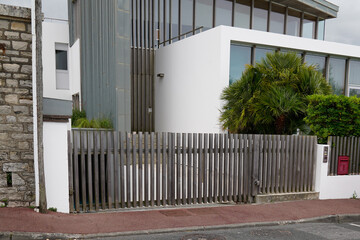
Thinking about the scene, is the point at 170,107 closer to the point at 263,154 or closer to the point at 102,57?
the point at 102,57

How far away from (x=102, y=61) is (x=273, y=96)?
7079 millimetres

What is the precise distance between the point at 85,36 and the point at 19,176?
1139cm

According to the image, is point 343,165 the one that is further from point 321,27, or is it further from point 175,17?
point 321,27

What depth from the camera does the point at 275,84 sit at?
9703 mm

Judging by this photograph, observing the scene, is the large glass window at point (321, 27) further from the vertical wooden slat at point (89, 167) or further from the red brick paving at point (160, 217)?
the vertical wooden slat at point (89, 167)

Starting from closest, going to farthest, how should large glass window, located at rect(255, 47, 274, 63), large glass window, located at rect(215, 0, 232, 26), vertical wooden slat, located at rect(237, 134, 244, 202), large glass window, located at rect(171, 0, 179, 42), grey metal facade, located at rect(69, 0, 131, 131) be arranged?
vertical wooden slat, located at rect(237, 134, 244, 202), grey metal facade, located at rect(69, 0, 131, 131), large glass window, located at rect(255, 47, 274, 63), large glass window, located at rect(171, 0, 179, 42), large glass window, located at rect(215, 0, 232, 26)

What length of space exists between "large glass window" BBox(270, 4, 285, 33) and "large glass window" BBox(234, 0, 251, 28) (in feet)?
5.37

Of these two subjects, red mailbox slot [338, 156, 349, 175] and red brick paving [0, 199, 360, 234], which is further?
red mailbox slot [338, 156, 349, 175]

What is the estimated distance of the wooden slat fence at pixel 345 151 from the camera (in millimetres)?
7641

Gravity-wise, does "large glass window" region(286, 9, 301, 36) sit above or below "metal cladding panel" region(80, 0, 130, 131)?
above

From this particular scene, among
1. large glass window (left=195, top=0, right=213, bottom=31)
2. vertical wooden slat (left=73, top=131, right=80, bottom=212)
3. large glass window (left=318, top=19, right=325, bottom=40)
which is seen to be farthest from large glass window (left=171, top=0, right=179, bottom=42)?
vertical wooden slat (left=73, top=131, right=80, bottom=212)

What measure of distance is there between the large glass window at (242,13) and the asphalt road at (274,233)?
1299cm

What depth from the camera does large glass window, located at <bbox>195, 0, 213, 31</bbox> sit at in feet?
51.4

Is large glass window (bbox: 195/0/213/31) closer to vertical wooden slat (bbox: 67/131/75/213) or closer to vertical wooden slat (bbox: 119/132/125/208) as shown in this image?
vertical wooden slat (bbox: 119/132/125/208)
